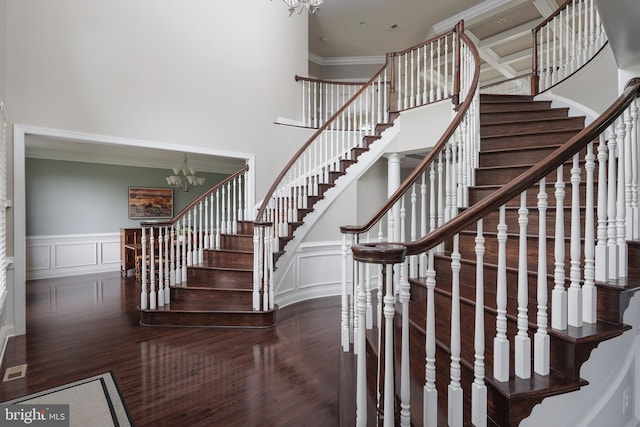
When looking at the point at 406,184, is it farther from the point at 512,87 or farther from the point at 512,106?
the point at 512,87

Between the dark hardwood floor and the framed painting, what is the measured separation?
3.22m

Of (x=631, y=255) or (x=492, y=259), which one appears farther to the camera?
(x=492, y=259)

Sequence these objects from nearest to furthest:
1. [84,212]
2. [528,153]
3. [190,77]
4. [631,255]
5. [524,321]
Answer: [524,321], [631,255], [528,153], [190,77], [84,212]

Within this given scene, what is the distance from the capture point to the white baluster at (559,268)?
4.41 feet

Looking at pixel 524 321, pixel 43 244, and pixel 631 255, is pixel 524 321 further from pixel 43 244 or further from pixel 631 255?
pixel 43 244

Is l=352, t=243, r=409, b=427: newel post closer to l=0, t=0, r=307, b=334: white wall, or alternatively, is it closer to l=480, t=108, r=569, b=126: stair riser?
l=480, t=108, r=569, b=126: stair riser

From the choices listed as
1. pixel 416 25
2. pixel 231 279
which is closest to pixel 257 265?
Result: pixel 231 279

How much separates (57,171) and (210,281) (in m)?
4.53

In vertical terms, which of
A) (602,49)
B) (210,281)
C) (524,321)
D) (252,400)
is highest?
(602,49)

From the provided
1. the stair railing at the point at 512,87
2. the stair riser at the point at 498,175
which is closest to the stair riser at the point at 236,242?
the stair riser at the point at 498,175

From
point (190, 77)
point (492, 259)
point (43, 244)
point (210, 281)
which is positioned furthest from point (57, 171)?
point (492, 259)

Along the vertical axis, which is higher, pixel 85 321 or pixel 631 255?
pixel 631 255

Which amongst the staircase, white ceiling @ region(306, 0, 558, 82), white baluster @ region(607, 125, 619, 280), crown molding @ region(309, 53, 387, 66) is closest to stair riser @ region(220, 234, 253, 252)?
the staircase

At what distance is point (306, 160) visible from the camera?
489 cm
